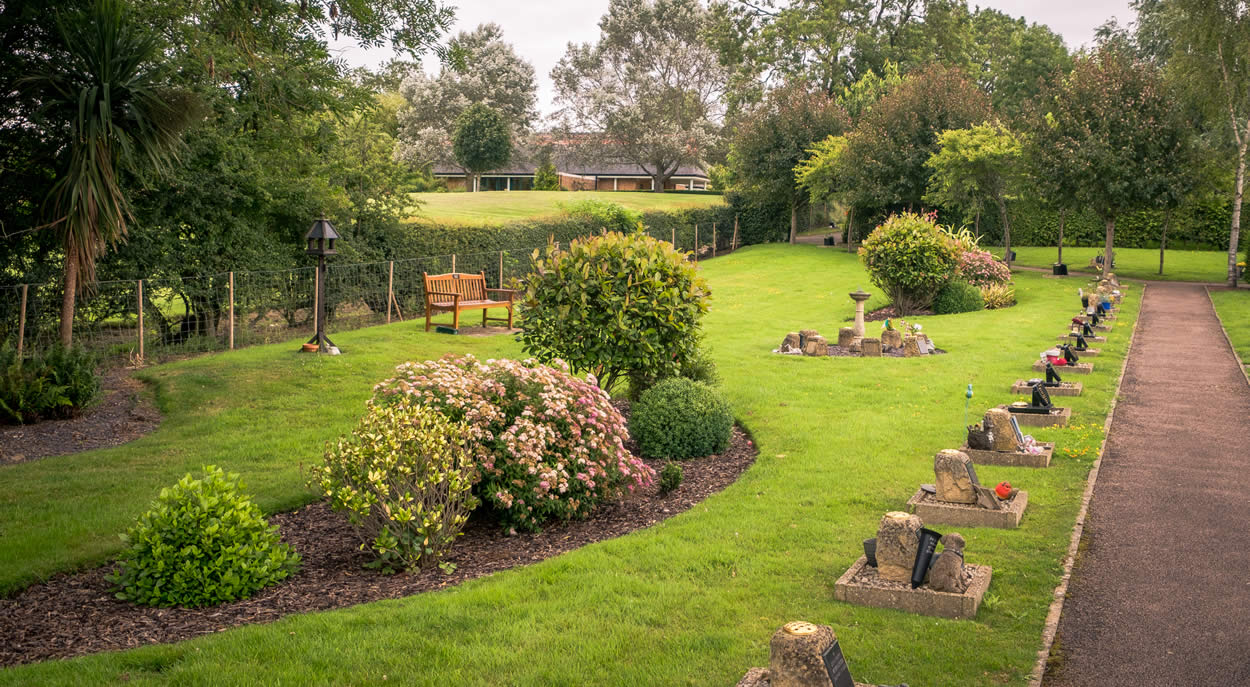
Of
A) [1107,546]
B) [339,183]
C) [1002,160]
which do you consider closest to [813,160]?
[1002,160]

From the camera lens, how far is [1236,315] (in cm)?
2253

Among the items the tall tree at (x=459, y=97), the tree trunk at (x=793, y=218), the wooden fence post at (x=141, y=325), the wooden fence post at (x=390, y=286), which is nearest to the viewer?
the wooden fence post at (x=141, y=325)

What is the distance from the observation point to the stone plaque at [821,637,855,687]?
4.19 meters

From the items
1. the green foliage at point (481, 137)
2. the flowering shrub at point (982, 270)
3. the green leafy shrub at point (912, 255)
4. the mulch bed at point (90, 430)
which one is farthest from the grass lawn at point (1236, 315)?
the green foliage at point (481, 137)

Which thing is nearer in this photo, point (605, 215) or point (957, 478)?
point (957, 478)

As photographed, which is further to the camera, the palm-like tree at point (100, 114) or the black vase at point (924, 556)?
the palm-like tree at point (100, 114)

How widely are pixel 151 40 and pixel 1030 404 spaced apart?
11.8 metres

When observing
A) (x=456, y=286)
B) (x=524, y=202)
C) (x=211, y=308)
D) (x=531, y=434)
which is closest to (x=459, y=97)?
(x=524, y=202)

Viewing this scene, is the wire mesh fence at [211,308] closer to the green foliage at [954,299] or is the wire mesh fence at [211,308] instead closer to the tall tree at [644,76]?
the green foliage at [954,299]

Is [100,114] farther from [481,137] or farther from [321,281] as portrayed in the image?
[481,137]

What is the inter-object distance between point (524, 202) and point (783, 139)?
1178cm

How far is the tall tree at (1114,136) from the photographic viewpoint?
90.8ft

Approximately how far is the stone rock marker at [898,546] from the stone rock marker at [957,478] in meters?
1.84

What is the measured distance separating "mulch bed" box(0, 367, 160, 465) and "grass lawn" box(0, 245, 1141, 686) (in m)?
0.31
